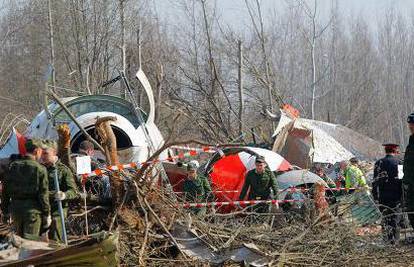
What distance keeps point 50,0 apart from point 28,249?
2818 cm

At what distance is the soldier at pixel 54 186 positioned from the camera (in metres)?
7.74

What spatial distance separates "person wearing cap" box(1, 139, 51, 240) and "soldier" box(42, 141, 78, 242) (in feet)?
0.59

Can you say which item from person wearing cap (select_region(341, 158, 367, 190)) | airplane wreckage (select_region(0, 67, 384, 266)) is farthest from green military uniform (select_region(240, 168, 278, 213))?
person wearing cap (select_region(341, 158, 367, 190))

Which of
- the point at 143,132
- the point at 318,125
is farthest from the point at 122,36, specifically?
the point at 143,132

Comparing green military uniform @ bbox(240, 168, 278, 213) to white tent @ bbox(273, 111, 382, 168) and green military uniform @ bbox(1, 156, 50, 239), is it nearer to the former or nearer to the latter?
green military uniform @ bbox(1, 156, 50, 239)

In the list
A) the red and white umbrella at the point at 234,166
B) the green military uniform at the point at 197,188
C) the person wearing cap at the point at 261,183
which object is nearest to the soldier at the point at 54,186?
the green military uniform at the point at 197,188

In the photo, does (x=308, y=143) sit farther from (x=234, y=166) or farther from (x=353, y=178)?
(x=234, y=166)

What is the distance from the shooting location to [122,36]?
3020 centimetres

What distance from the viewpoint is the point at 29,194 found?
24.6ft

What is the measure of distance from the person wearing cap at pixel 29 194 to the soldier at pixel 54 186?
0.59ft

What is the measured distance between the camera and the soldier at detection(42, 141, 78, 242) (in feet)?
25.4

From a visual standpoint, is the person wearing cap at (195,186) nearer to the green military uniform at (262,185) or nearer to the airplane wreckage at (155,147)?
the airplane wreckage at (155,147)

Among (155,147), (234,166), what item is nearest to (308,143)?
(155,147)

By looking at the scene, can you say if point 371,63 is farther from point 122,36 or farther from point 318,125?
point 318,125
